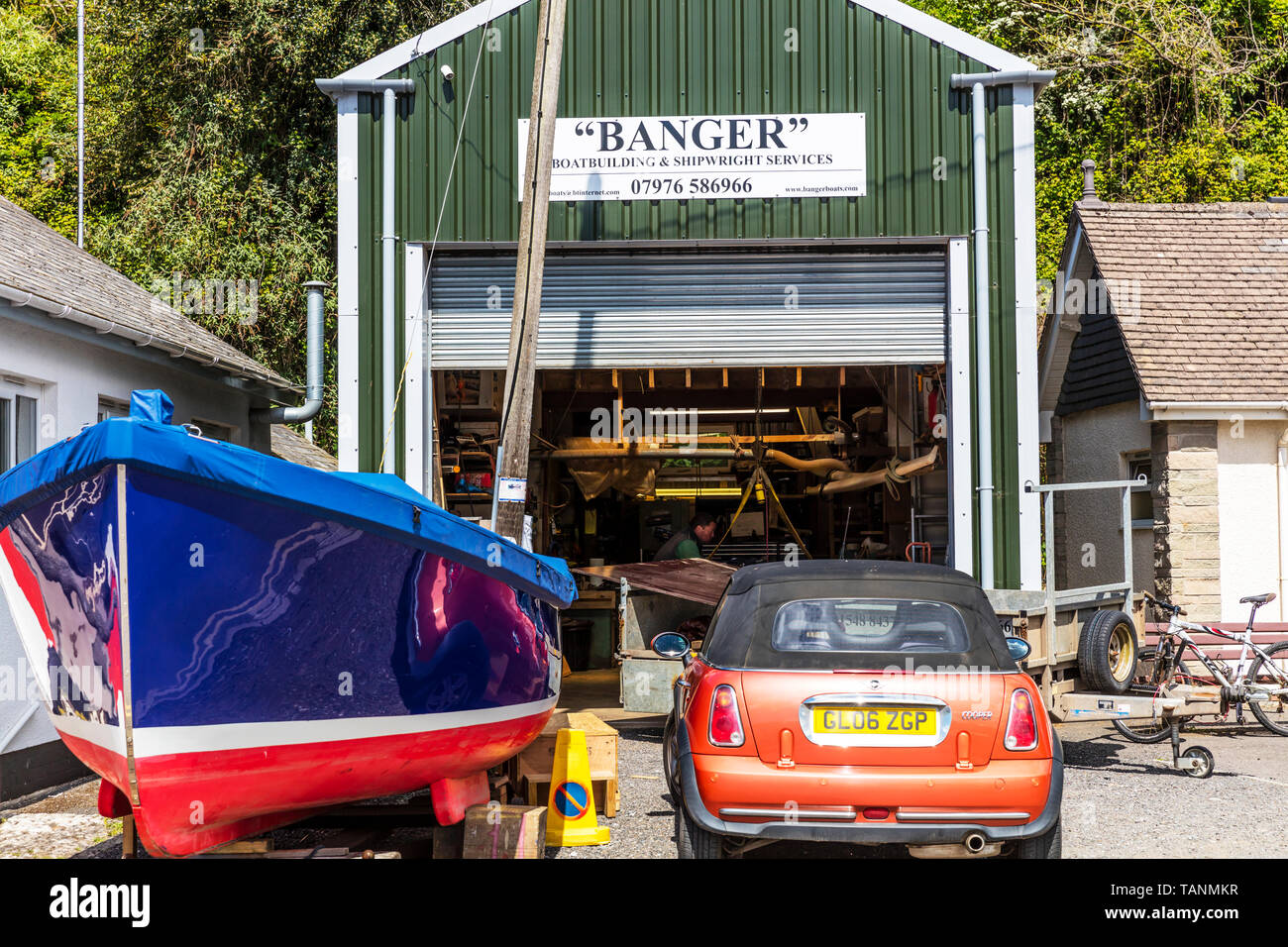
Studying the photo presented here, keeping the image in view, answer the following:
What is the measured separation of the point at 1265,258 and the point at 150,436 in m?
15.2

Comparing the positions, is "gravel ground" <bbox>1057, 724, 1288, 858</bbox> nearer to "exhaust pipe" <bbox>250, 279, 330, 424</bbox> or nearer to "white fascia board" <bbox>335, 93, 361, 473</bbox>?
"white fascia board" <bbox>335, 93, 361, 473</bbox>

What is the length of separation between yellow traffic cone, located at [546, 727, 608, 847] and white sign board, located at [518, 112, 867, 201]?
5837mm

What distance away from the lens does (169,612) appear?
188 inches

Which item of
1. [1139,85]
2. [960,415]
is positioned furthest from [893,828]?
[1139,85]

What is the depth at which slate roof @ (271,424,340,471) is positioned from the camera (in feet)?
57.3

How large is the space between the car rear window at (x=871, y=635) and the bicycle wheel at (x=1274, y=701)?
607cm

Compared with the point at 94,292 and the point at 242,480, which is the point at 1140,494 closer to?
the point at 94,292

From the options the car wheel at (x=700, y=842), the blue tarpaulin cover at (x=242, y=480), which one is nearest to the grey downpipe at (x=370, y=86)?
the blue tarpaulin cover at (x=242, y=480)

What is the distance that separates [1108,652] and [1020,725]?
13.9ft

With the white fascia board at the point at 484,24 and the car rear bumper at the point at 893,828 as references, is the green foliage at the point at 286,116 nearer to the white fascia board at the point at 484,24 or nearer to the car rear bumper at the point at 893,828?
the white fascia board at the point at 484,24

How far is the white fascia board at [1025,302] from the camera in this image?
10797 millimetres

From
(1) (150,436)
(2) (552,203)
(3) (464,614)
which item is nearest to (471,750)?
(3) (464,614)
